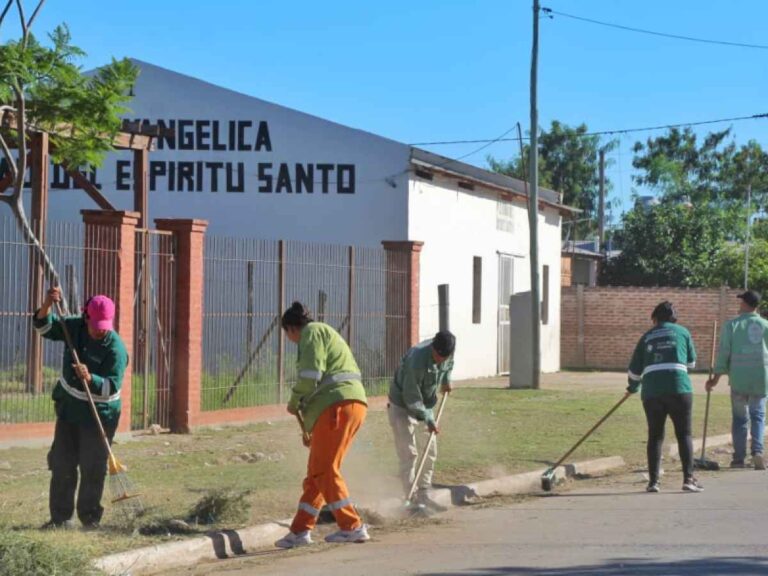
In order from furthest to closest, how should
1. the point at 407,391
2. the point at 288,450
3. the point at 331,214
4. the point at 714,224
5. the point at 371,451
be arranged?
the point at 714,224 → the point at 331,214 → the point at 288,450 → the point at 371,451 → the point at 407,391

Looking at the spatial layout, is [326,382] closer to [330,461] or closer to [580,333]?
[330,461]

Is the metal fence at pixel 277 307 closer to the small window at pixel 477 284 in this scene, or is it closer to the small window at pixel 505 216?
the small window at pixel 477 284

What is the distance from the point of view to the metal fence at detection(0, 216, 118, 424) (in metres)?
13.9

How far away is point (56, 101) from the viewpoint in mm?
17031

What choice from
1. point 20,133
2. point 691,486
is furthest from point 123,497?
→ point 20,133

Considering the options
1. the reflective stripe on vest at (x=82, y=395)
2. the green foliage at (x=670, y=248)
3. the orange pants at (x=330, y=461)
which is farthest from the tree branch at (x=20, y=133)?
the green foliage at (x=670, y=248)

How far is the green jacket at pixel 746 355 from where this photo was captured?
46.5 feet

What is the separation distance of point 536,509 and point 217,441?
5445 millimetres

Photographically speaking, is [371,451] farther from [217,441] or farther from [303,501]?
[303,501]

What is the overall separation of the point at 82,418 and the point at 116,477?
654mm

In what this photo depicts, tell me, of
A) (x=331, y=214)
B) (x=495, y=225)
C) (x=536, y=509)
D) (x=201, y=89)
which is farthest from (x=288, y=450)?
(x=495, y=225)

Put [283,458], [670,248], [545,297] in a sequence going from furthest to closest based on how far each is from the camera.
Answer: [670,248]
[545,297]
[283,458]

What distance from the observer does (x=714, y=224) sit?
1900 inches

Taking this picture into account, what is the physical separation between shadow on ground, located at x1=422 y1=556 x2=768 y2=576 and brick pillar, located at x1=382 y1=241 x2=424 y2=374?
13390mm
